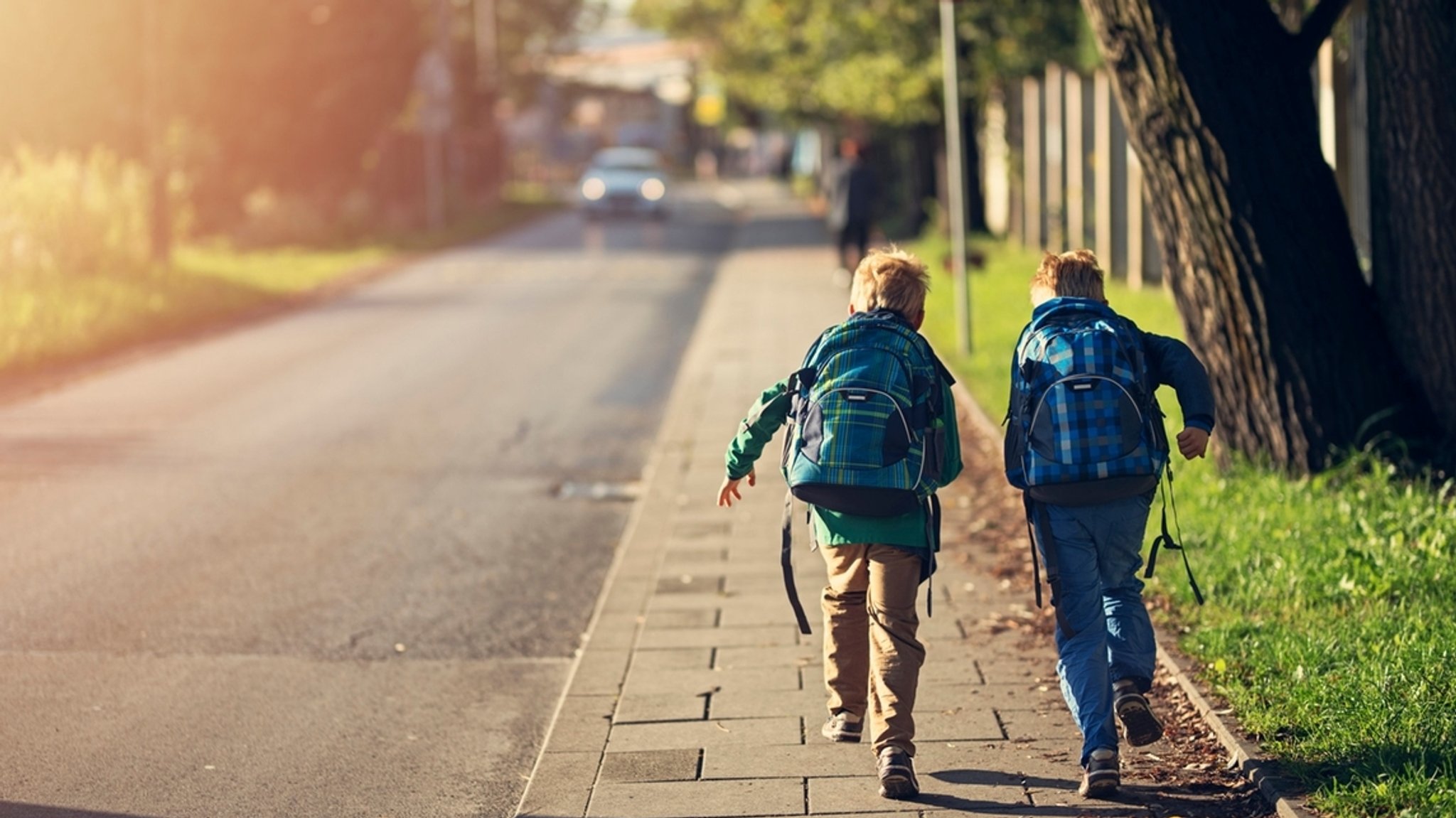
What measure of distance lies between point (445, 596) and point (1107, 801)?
3.72 meters

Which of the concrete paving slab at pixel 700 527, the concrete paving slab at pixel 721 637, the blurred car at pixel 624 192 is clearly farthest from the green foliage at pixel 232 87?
the concrete paving slab at pixel 721 637

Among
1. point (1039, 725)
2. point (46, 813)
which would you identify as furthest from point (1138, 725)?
point (46, 813)

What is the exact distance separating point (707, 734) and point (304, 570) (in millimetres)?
3291

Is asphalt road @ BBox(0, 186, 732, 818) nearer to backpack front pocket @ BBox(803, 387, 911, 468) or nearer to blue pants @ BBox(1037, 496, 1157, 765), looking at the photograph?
backpack front pocket @ BBox(803, 387, 911, 468)

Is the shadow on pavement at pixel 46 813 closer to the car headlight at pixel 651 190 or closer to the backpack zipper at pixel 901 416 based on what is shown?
the backpack zipper at pixel 901 416

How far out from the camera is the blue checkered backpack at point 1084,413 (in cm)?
479

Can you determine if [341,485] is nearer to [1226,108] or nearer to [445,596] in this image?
[445,596]

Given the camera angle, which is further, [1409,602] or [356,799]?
[1409,602]

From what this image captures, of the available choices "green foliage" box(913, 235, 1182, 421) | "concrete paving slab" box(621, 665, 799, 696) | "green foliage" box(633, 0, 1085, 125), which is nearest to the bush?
"green foliage" box(633, 0, 1085, 125)

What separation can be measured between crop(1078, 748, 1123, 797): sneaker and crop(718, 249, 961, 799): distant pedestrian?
44cm

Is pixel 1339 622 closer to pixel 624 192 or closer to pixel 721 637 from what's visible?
pixel 721 637

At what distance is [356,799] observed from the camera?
5.14 m

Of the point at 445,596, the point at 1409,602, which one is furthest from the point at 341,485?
the point at 1409,602

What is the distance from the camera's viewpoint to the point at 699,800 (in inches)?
193
